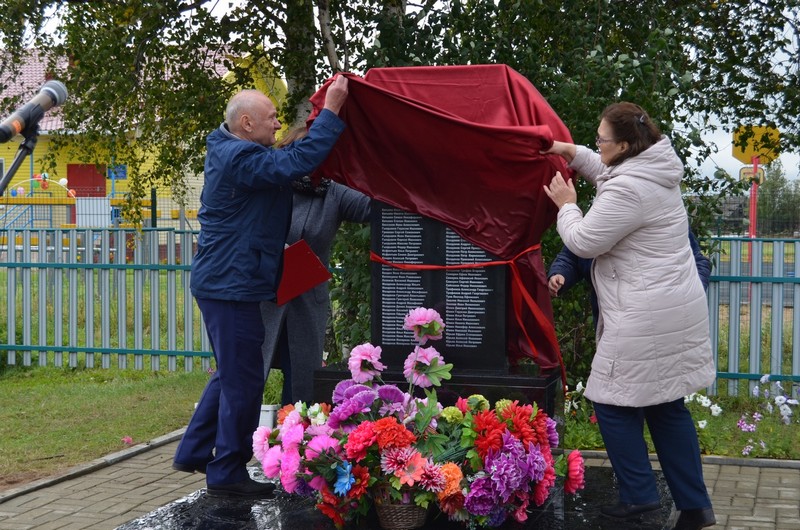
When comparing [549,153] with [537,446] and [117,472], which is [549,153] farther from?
[117,472]

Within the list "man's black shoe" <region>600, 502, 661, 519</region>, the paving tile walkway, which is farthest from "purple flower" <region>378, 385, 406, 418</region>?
the paving tile walkway

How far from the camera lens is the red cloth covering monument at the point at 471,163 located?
4625 mm

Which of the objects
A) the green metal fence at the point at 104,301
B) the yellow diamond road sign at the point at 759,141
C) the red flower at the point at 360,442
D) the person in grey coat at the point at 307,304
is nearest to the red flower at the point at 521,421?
the red flower at the point at 360,442

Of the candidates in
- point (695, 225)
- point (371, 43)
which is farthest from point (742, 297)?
point (371, 43)

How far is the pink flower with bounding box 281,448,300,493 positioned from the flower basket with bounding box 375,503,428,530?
0.36 m

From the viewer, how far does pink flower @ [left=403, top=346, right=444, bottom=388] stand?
174 inches

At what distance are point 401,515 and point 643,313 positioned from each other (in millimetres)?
1261

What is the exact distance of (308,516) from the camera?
4359 millimetres

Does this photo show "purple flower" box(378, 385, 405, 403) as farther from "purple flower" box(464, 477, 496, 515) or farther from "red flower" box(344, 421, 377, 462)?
"purple flower" box(464, 477, 496, 515)

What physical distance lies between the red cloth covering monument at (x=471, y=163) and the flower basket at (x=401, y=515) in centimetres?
102

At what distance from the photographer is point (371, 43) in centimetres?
724

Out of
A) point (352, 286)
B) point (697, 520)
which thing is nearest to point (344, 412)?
point (697, 520)

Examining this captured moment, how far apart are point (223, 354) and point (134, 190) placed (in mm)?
4812

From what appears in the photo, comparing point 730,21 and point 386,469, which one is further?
point 730,21
